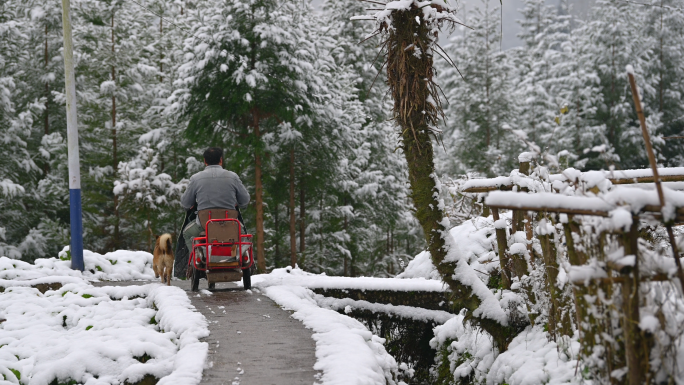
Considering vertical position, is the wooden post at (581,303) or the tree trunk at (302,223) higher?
the wooden post at (581,303)

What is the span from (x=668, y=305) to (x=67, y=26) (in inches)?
456

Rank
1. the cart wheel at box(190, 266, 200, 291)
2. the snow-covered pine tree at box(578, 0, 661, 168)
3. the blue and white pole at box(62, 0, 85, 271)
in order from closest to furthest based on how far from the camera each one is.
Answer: the cart wheel at box(190, 266, 200, 291), the blue and white pole at box(62, 0, 85, 271), the snow-covered pine tree at box(578, 0, 661, 168)

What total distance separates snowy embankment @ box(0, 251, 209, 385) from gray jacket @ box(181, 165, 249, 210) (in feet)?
4.47

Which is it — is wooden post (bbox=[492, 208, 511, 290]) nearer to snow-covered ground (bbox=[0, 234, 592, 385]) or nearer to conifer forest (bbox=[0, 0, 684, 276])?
snow-covered ground (bbox=[0, 234, 592, 385])

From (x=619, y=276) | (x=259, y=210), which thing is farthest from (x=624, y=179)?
(x=259, y=210)

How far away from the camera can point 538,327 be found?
5320 mm

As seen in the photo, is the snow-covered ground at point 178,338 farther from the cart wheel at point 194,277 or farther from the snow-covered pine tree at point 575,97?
the snow-covered pine tree at point 575,97

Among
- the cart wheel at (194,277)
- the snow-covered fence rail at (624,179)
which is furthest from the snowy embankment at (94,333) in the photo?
the snow-covered fence rail at (624,179)

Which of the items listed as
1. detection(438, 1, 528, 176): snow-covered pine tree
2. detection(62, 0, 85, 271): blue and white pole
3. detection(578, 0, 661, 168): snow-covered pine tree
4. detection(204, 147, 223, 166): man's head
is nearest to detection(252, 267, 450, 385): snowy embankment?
detection(204, 147, 223, 166): man's head

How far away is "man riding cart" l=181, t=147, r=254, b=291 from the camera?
26.7ft

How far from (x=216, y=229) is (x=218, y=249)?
0.93 ft

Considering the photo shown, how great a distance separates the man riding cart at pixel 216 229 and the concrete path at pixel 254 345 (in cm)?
63

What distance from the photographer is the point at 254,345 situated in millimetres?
5121

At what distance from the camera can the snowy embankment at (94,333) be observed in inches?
182
